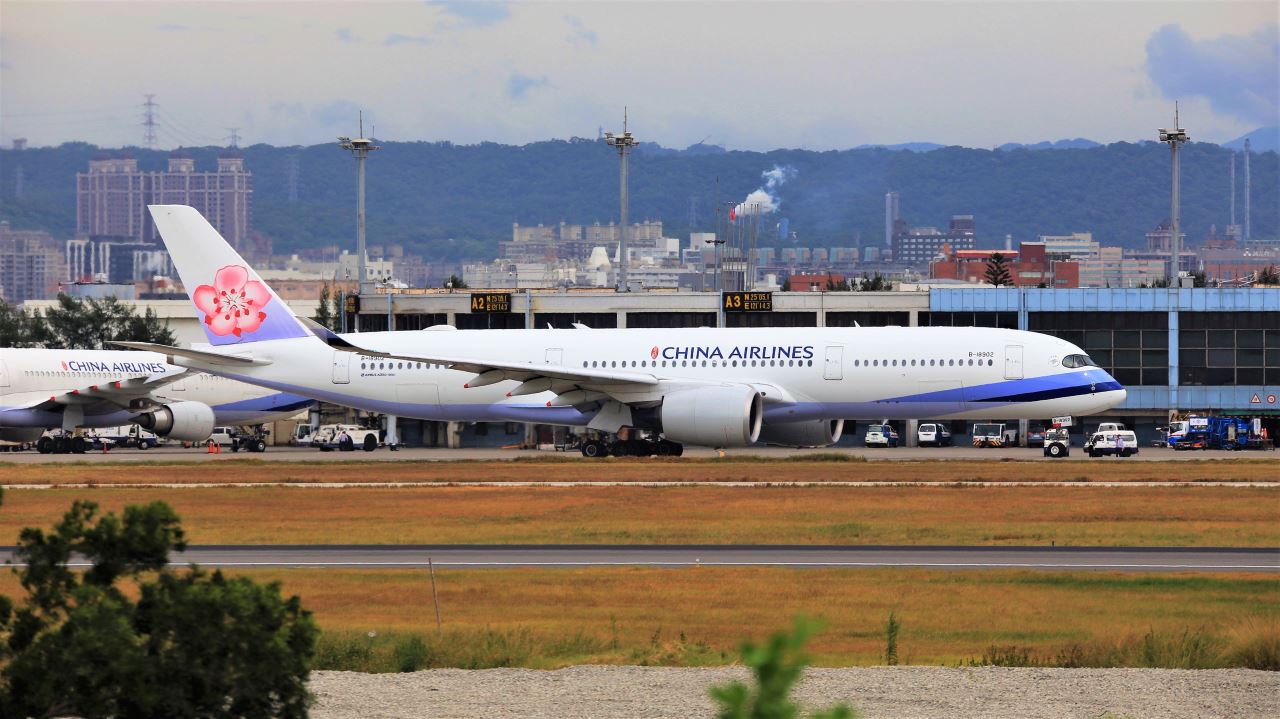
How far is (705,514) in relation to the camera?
33562 millimetres

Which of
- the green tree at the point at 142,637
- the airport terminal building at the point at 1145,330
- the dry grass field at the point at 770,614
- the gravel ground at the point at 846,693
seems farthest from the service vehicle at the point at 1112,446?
the green tree at the point at 142,637

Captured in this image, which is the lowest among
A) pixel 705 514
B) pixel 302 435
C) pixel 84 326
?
pixel 302 435

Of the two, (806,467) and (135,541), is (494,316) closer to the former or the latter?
(806,467)

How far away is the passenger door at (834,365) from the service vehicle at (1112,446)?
15913 millimetres

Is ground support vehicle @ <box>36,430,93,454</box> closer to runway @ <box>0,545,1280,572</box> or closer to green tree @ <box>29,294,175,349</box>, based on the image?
runway @ <box>0,545,1280,572</box>

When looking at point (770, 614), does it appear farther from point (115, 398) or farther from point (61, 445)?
point (61, 445)

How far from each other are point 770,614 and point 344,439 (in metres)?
61.9

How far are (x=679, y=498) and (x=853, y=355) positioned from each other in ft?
59.4

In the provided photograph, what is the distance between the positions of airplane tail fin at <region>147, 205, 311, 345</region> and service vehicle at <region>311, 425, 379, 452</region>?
1825 cm

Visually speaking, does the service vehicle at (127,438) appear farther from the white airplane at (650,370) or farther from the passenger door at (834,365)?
the passenger door at (834,365)

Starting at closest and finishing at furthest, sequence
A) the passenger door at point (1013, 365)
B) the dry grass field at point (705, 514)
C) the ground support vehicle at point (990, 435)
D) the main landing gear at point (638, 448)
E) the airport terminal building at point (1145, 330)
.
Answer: the dry grass field at point (705, 514) → the passenger door at point (1013, 365) → the main landing gear at point (638, 448) → the airport terminal building at point (1145, 330) → the ground support vehicle at point (990, 435)

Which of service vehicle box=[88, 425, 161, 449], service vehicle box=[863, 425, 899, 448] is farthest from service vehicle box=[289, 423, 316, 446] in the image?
service vehicle box=[863, 425, 899, 448]

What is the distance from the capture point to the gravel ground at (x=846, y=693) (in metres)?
14.7

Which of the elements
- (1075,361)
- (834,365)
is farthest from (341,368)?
(1075,361)
